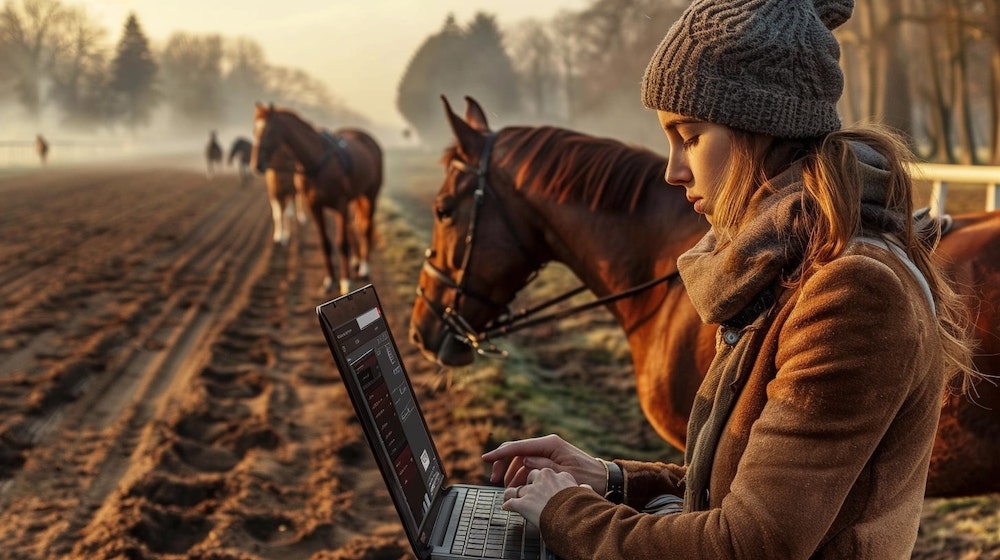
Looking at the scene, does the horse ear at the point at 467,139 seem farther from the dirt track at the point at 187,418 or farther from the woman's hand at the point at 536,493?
the woman's hand at the point at 536,493

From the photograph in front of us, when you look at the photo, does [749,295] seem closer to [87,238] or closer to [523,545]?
[523,545]

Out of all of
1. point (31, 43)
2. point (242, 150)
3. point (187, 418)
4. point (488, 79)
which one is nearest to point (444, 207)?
point (187, 418)

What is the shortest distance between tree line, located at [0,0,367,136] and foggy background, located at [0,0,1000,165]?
0.12 meters

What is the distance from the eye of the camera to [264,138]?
32.5ft

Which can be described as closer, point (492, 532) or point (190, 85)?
point (492, 532)

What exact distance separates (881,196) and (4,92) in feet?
206

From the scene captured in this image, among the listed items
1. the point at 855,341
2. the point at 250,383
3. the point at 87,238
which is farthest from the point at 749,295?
the point at 87,238

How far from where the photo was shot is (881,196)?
4.04 feet

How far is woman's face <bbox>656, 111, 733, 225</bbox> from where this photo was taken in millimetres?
1334

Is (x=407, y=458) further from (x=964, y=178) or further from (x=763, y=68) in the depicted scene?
(x=964, y=178)

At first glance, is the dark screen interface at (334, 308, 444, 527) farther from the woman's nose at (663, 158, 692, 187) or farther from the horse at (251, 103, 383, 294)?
the horse at (251, 103, 383, 294)

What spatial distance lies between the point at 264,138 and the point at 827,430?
9662 millimetres

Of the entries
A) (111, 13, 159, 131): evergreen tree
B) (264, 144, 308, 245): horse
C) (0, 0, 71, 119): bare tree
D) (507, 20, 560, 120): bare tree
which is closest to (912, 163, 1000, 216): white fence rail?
(264, 144, 308, 245): horse

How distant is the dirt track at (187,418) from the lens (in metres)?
3.62
